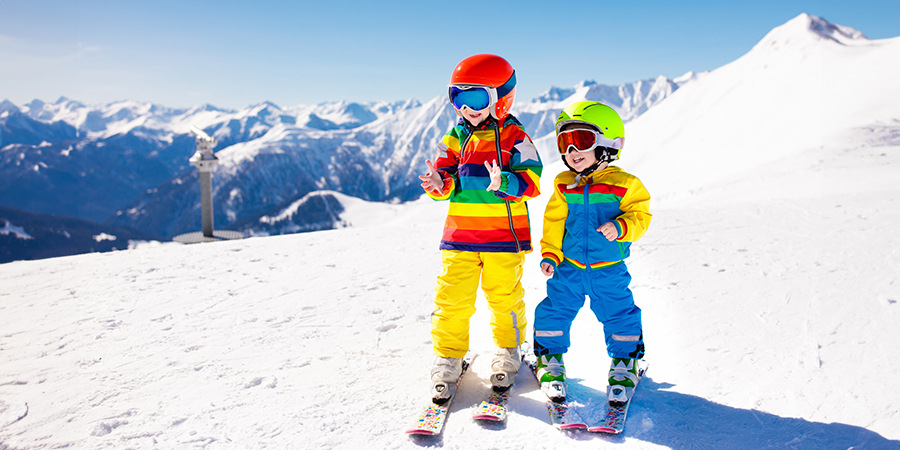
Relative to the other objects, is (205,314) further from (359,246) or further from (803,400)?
(803,400)

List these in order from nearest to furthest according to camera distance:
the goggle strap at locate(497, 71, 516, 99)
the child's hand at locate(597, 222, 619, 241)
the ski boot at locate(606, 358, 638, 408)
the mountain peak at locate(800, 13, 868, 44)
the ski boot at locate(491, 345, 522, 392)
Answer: the child's hand at locate(597, 222, 619, 241)
the ski boot at locate(606, 358, 638, 408)
the ski boot at locate(491, 345, 522, 392)
the goggle strap at locate(497, 71, 516, 99)
the mountain peak at locate(800, 13, 868, 44)

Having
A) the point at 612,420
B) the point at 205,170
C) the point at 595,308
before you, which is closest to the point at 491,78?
the point at 595,308

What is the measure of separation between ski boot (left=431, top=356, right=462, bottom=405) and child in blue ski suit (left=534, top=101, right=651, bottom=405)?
0.59m

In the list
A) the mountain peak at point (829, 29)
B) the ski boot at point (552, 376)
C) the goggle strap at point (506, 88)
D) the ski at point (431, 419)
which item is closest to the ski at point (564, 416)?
the ski boot at point (552, 376)

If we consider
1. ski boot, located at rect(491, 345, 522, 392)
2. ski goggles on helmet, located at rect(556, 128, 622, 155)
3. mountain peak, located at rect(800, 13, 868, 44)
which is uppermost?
mountain peak, located at rect(800, 13, 868, 44)

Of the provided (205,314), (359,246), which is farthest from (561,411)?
(359,246)

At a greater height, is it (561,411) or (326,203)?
(561,411)

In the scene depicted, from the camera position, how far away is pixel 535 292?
4.99 metres

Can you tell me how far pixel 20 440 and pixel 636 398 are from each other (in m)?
3.73

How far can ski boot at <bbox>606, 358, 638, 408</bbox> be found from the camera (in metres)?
2.79

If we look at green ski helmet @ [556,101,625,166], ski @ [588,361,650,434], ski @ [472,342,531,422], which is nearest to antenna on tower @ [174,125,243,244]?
ski @ [472,342,531,422]

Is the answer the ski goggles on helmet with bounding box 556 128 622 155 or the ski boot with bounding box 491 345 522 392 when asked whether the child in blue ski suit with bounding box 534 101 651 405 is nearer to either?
the ski goggles on helmet with bounding box 556 128 622 155

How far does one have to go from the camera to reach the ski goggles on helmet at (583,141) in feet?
9.38

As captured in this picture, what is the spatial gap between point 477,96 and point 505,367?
1894mm
